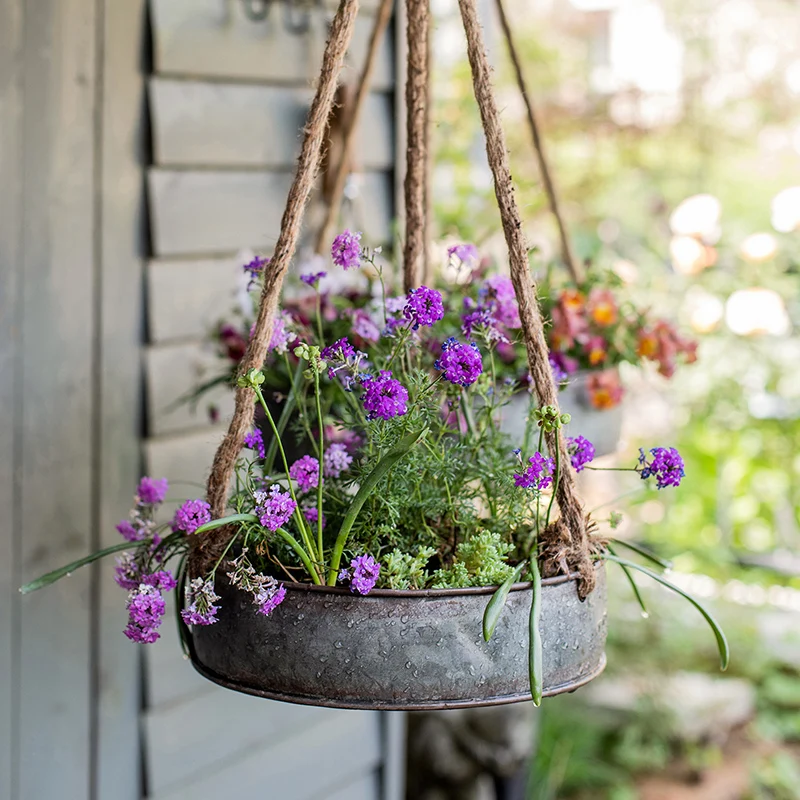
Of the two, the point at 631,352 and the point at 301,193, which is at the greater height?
the point at 301,193

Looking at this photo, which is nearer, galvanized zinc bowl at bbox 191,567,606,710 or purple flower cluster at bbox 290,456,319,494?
galvanized zinc bowl at bbox 191,567,606,710

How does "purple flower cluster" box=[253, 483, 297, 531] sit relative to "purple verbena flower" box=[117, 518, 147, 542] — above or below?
above

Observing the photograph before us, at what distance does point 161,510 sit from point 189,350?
0.26 meters

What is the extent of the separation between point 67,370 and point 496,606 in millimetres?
861

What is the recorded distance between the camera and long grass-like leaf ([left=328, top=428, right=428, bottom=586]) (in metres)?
0.83

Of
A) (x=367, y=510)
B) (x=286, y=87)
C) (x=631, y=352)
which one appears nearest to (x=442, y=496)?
(x=367, y=510)

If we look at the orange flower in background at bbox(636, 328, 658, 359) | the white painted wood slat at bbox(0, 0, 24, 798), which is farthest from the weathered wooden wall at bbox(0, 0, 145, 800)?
the orange flower in background at bbox(636, 328, 658, 359)

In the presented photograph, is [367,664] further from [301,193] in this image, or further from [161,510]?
[161,510]

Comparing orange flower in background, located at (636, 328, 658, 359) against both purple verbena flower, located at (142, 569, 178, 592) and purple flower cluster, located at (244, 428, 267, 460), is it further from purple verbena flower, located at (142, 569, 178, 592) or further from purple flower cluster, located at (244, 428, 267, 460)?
purple verbena flower, located at (142, 569, 178, 592)

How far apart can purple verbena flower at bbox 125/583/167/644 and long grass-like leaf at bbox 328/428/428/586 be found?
0.52 feet

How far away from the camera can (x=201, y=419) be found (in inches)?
64.3

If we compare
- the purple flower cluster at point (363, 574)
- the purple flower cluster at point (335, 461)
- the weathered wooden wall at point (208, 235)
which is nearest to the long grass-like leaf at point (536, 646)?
the purple flower cluster at point (363, 574)

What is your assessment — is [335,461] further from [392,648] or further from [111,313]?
[111,313]

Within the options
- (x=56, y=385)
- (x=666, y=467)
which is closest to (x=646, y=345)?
(x=666, y=467)
